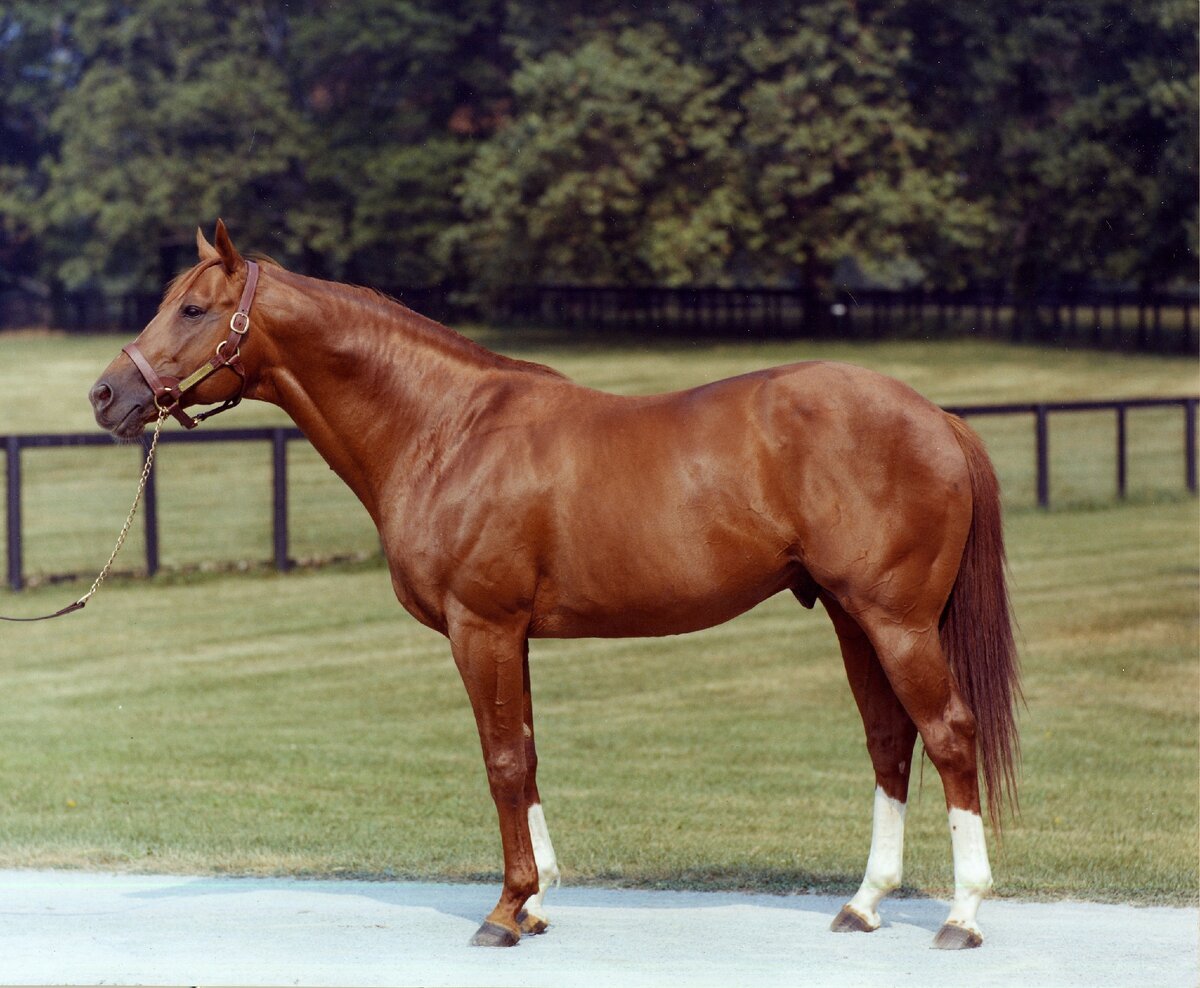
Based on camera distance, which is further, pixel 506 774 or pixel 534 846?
pixel 534 846

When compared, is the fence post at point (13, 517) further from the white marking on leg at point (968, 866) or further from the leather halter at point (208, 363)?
the white marking on leg at point (968, 866)

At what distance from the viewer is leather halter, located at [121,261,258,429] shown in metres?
5.62

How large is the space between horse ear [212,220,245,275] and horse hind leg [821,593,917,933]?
2.35 m

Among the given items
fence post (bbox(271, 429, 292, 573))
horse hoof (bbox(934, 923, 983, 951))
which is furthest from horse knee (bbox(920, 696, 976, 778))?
fence post (bbox(271, 429, 292, 573))

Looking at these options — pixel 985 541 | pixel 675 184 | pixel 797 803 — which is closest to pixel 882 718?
pixel 985 541

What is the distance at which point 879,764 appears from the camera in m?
5.90

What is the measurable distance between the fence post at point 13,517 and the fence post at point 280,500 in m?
Answer: 2.37

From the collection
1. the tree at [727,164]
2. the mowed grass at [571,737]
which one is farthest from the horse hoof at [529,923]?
the tree at [727,164]

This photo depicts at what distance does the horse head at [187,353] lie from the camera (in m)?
5.62

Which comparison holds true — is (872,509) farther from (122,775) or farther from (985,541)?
(122,775)

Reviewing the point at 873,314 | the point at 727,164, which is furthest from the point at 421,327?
the point at 873,314

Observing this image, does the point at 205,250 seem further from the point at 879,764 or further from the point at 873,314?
the point at 873,314

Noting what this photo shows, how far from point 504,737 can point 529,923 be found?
2.26 ft

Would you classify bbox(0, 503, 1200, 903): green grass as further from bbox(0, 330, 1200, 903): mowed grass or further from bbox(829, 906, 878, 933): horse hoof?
bbox(829, 906, 878, 933): horse hoof
